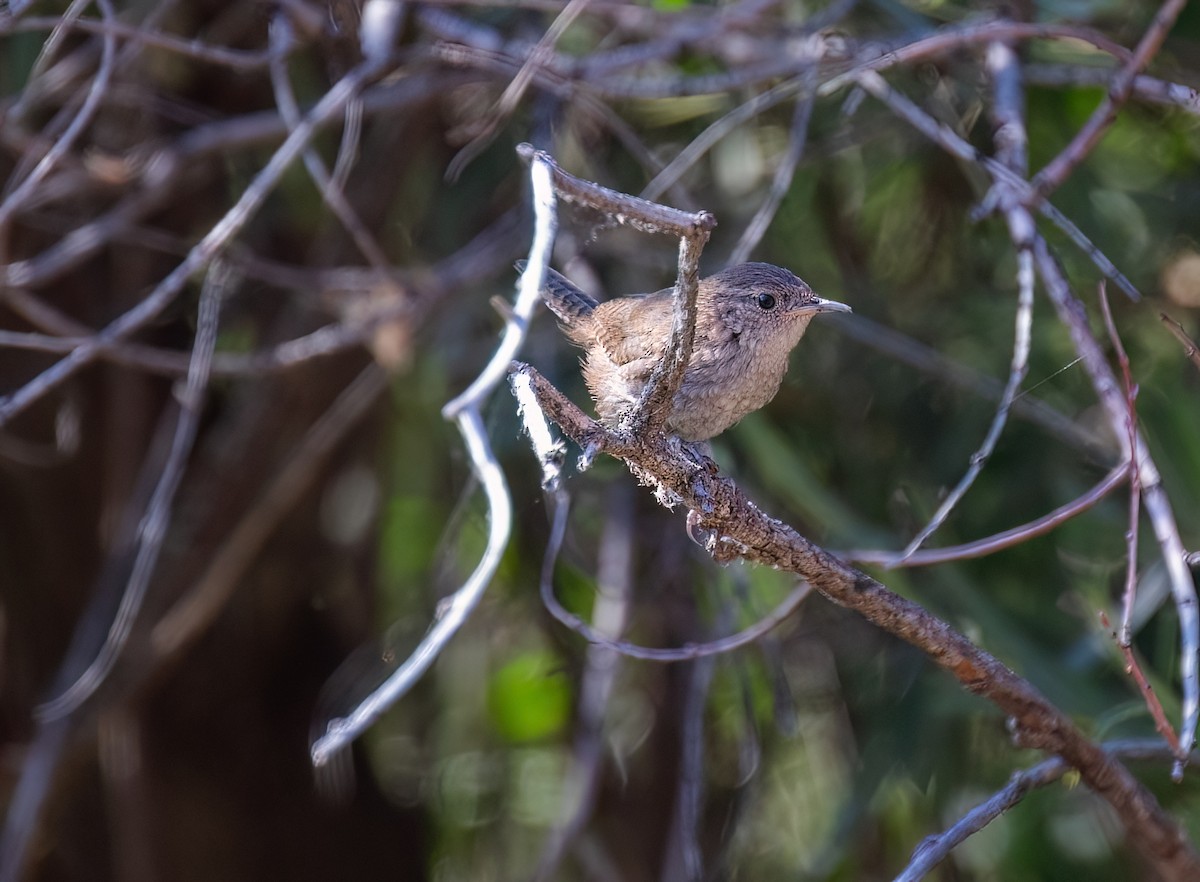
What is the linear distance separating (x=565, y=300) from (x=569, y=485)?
748 millimetres

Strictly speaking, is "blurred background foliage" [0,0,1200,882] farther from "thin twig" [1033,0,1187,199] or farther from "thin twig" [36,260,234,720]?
"thin twig" [1033,0,1187,199]

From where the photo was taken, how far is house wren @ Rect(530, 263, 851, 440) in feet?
9.33

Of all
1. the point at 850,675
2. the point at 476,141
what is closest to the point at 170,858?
the point at 850,675

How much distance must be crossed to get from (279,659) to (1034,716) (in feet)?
10.9

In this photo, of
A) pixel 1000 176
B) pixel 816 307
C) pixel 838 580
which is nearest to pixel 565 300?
pixel 816 307

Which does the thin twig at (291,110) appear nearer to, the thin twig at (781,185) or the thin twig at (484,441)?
the thin twig at (781,185)

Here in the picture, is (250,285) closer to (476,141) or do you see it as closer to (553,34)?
(476,141)

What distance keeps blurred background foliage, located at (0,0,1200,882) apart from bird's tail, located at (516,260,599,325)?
0.19 meters

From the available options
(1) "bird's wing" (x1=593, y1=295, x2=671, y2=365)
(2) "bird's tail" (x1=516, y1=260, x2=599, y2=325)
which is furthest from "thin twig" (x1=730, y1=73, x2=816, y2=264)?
(2) "bird's tail" (x1=516, y1=260, x2=599, y2=325)

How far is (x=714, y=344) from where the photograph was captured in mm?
2928

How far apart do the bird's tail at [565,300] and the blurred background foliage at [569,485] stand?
0.63 feet

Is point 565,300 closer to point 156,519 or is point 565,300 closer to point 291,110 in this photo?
point 291,110

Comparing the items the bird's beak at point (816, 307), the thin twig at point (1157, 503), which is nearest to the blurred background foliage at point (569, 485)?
the bird's beak at point (816, 307)

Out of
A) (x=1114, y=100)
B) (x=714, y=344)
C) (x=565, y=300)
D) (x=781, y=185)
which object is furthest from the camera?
(x=565, y=300)
